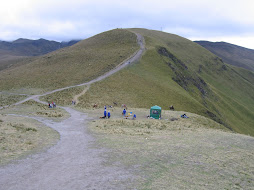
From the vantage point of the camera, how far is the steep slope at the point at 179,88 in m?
63.2

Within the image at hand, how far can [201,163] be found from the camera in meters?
16.1

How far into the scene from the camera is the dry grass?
1608 cm

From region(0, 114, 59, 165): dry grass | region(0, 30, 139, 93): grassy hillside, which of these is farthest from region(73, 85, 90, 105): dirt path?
region(0, 114, 59, 165): dry grass

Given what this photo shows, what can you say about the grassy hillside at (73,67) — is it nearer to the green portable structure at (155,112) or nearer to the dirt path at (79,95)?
the dirt path at (79,95)

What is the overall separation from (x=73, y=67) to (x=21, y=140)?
72.0m

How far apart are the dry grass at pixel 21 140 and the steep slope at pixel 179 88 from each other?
25021mm

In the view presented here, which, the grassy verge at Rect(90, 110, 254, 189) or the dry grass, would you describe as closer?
the grassy verge at Rect(90, 110, 254, 189)

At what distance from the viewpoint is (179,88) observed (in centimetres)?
8225

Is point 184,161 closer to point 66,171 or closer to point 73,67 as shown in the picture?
point 66,171

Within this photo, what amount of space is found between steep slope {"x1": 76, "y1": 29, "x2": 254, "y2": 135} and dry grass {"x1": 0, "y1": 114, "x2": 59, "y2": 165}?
25021 mm

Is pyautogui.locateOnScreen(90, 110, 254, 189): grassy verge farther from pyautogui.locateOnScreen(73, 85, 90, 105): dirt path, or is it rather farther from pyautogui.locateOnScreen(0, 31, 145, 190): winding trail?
pyautogui.locateOnScreen(73, 85, 90, 105): dirt path

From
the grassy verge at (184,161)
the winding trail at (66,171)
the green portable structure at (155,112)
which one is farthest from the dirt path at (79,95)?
the winding trail at (66,171)

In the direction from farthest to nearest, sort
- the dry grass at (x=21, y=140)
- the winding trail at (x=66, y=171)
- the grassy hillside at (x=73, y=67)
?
the grassy hillside at (x=73, y=67) < the dry grass at (x=21, y=140) < the winding trail at (x=66, y=171)

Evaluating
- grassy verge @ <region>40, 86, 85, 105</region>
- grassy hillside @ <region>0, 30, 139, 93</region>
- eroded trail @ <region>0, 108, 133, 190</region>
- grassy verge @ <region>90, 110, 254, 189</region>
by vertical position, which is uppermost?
grassy hillside @ <region>0, 30, 139, 93</region>
